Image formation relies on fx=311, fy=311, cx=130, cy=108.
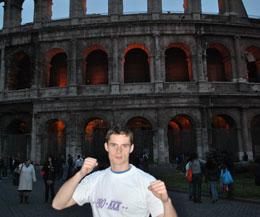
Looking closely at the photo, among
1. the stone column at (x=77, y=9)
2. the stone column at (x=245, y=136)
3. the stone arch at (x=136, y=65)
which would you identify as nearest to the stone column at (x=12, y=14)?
the stone column at (x=77, y=9)

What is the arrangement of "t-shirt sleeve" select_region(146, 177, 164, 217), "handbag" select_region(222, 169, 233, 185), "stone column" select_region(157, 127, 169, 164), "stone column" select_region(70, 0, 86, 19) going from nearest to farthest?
"t-shirt sleeve" select_region(146, 177, 164, 217) → "handbag" select_region(222, 169, 233, 185) → "stone column" select_region(157, 127, 169, 164) → "stone column" select_region(70, 0, 86, 19)

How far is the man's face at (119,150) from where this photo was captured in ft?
7.62

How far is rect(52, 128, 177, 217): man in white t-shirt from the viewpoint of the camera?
7.23 feet

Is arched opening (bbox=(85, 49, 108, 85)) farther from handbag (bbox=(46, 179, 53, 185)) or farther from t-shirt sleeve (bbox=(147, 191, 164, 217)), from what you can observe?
t-shirt sleeve (bbox=(147, 191, 164, 217))

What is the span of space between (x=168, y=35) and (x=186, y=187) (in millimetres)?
11190

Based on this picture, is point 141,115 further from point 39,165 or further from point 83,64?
point 39,165

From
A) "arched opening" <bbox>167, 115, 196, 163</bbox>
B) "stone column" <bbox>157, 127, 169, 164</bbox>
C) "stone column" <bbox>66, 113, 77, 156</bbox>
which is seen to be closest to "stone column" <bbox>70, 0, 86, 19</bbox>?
"stone column" <bbox>66, 113, 77, 156</bbox>

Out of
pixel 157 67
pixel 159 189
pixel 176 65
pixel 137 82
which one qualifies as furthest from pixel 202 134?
pixel 159 189

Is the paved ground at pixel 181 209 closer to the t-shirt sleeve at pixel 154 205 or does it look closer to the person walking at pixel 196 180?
the person walking at pixel 196 180

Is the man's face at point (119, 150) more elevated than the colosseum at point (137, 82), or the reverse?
the colosseum at point (137, 82)

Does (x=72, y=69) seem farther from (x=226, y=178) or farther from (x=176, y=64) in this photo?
(x=226, y=178)

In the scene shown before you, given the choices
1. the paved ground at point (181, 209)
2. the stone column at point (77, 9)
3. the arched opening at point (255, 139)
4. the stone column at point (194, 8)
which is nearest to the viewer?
the paved ground at point (181, 209)

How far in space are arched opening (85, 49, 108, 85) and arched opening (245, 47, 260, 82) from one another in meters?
10.1

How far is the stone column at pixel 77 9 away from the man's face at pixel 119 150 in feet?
65.5
